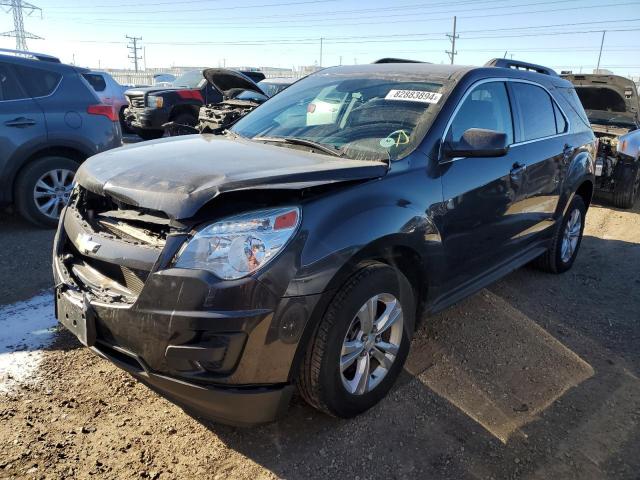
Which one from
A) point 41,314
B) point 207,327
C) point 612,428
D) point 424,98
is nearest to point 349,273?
point 207,327

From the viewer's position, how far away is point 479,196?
3277mm

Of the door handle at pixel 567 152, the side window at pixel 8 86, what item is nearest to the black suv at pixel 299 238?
the door handle at pixel 567 152

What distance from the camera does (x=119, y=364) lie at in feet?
7.69

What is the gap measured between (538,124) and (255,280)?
3.12 meters

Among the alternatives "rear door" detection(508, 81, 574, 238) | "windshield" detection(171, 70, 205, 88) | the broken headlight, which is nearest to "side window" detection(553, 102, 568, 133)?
"rear door" detection(508, 81, 574, 238)

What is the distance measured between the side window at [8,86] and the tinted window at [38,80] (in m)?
0.08

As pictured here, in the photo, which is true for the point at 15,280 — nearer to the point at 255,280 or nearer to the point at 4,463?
the point at 4,463

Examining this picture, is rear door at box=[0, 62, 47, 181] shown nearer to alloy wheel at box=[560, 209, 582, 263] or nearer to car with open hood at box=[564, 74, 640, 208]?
alloy wheel at box=[560, 209, 582, 263]

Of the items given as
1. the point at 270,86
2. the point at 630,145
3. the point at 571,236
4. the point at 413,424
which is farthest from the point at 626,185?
the point at 270,86

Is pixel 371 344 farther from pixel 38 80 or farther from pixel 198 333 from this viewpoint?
pixel 38 80

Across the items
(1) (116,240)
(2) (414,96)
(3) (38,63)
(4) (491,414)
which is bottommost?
(4) (491,414)

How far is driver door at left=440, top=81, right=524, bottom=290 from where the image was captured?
309 centimetres

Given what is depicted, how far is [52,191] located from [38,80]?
121 centimetres

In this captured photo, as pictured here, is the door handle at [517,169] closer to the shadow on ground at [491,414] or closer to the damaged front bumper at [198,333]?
the shadow on ground at [491,414]
